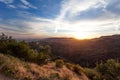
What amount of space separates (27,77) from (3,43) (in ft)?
30.6

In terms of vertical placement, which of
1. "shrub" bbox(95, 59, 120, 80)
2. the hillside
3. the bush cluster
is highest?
the bush cluster

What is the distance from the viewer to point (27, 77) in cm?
1060

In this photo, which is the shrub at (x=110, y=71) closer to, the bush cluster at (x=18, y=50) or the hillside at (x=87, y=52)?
the bush cluster at (x=18, y=50)

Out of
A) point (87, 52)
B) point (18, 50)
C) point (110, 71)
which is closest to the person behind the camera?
point (18, 50)

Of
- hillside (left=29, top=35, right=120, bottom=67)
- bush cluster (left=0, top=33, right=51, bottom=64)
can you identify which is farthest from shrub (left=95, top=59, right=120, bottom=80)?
hillside (left=29, top=35, right=120, bottom=67)

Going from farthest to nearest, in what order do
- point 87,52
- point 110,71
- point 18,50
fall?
point 87,52 < point 110,71 < point 18,50

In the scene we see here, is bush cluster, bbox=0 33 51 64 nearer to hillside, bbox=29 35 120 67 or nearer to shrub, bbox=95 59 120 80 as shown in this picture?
shrub, bbox=95 59 120 80

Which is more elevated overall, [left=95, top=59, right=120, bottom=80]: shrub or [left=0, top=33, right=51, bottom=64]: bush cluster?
[left=0, top=33, right=51, bottom=64]: bush cluster

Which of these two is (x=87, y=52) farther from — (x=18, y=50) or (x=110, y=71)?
(x=18, y=50)

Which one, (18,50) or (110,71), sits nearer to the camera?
(18,50)

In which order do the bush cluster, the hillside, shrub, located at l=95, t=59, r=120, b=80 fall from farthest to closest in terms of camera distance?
the hillside → shrub, located at l=95, t=59, r=120, b=80 → the bush cluster

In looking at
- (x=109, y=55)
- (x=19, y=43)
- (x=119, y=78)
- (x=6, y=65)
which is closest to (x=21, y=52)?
(x=19, y=43)

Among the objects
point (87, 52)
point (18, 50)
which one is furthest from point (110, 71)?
point (87, 52)

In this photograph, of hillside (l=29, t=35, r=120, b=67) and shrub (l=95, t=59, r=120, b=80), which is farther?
hillside (l=29, t=35, r=120, b=67)
